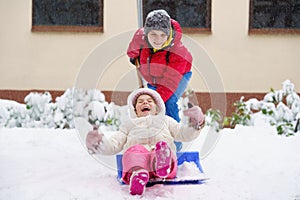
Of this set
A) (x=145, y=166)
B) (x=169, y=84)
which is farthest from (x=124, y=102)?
(x=145, y=166)

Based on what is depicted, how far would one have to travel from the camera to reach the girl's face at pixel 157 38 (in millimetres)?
2131

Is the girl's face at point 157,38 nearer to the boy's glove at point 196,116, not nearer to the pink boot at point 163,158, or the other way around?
the boy's glove at point 196,116

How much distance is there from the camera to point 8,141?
9.37 feet

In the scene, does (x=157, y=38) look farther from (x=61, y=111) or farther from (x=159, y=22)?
(x=61, y=111)

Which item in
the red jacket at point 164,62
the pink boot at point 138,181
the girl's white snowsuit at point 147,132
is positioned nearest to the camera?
the pink boot at point 138,181

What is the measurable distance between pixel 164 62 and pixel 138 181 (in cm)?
57

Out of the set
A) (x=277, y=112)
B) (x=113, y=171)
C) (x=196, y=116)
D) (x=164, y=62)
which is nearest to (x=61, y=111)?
(x=277, y=112)

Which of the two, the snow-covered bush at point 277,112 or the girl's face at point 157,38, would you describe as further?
the snow-covered bush at point 277,112

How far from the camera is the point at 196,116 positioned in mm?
1971

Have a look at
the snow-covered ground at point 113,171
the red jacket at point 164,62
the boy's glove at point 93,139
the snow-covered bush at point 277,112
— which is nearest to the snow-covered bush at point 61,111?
the snow-covered ground at point 113,171

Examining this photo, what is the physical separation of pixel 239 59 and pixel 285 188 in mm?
2790

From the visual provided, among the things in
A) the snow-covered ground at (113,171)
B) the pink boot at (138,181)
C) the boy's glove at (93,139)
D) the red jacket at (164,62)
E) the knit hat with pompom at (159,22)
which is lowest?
the snow-covered ground at (113,171)

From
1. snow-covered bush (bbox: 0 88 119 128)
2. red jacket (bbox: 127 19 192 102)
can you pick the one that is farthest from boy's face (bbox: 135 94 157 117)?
snow-covered bush (bbox: 0 88 119 128)

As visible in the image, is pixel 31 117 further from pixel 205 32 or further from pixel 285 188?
pixel 285 188
